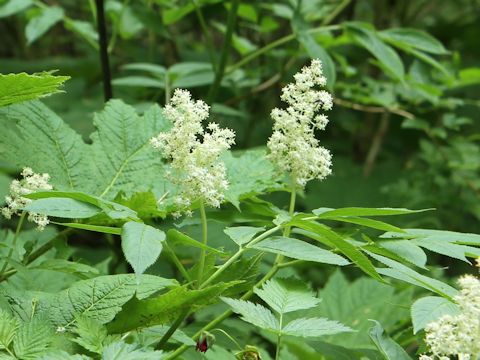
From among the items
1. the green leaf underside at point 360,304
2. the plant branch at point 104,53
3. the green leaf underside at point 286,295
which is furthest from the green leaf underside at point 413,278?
the plant branch at point 104,53

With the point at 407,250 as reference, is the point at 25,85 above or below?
above

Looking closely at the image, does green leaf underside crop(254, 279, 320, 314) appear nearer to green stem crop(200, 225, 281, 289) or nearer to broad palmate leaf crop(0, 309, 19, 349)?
green stem crop(200, 225, 281, 289)

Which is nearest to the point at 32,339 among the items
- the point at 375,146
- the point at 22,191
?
the point at 22,191

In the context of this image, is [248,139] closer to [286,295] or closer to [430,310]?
[286,295]

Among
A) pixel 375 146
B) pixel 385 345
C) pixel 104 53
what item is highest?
pixel 104 53

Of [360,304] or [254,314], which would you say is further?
[360,304]

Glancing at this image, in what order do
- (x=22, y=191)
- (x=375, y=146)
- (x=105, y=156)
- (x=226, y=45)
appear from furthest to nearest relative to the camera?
(x=375, y=146) < (x=226, y=45) < (x=105, y=156) < (x=22, y=191)

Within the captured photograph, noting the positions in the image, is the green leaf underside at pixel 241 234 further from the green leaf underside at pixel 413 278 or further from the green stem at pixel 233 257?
the green leaf underside at pixel 413 278
